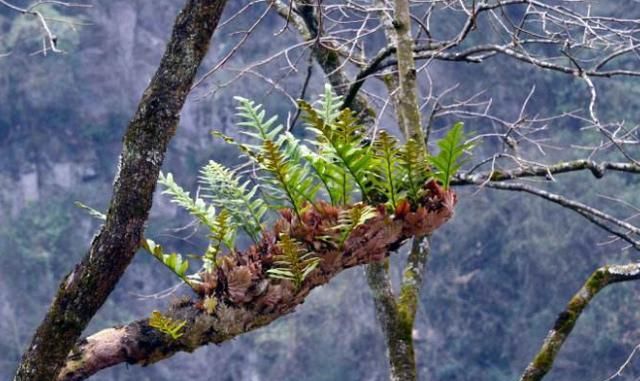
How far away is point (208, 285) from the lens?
84.7 inches

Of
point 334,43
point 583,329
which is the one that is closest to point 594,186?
point 583,329

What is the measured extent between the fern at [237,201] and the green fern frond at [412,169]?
13.4 inches

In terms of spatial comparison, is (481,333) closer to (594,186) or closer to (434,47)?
(594,186)

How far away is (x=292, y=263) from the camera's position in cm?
209

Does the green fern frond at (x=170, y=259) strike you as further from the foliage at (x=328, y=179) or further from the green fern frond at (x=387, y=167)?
the green fern frond at (x=387, y=167)

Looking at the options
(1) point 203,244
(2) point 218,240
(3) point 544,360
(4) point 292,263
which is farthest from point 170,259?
(1) point 203,244

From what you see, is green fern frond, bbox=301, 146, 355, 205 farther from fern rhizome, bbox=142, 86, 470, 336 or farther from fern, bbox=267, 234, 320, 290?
fern, bbox=267, 234, 320, 290

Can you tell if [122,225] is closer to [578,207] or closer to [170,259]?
[170,259]

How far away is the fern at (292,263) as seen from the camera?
207 centimetres

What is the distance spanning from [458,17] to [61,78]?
26.4 ft

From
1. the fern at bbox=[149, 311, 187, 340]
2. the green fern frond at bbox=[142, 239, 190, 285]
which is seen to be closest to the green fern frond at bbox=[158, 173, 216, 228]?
the green fern frond at bbox=[142, 239, 190, 285]

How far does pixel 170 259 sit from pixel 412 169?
1.80 ft

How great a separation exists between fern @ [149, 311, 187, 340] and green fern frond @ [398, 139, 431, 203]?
1.82 feet

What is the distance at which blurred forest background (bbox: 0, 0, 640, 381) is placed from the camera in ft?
64.5
